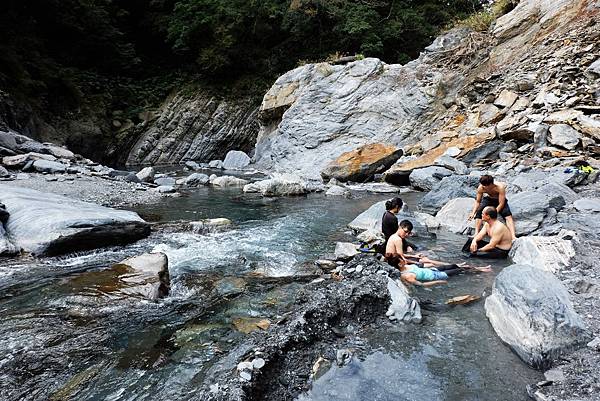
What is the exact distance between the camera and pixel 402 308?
12.4 feet

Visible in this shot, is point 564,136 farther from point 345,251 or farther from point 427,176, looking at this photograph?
point 345,251

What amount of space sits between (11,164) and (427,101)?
1510 centimetres

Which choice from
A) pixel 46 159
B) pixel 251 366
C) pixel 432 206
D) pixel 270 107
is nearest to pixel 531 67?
pixel 432 206

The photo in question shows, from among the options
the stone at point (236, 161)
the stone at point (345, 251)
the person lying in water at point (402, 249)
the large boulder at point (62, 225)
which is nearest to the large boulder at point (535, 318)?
the person lying in water at point (402, 249)

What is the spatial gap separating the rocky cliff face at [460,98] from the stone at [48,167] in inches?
344

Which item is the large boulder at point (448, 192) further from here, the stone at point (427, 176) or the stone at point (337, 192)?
the stone at point (337, 192)

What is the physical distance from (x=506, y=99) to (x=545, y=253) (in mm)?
10726

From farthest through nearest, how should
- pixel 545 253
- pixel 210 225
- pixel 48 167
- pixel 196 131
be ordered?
pixel 196 131 → pixel 48 167 → pixel 210 225 → pixel 545 253

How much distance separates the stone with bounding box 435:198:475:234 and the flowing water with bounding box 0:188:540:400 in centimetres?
131

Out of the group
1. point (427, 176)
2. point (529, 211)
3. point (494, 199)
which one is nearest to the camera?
point (529, 211)

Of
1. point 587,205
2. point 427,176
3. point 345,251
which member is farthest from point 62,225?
point 427,176

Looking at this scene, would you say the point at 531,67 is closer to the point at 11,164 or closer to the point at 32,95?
the point at 11,164

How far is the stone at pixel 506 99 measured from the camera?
13047 millimetres

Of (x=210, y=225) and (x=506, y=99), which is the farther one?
(x=506, y=99)
